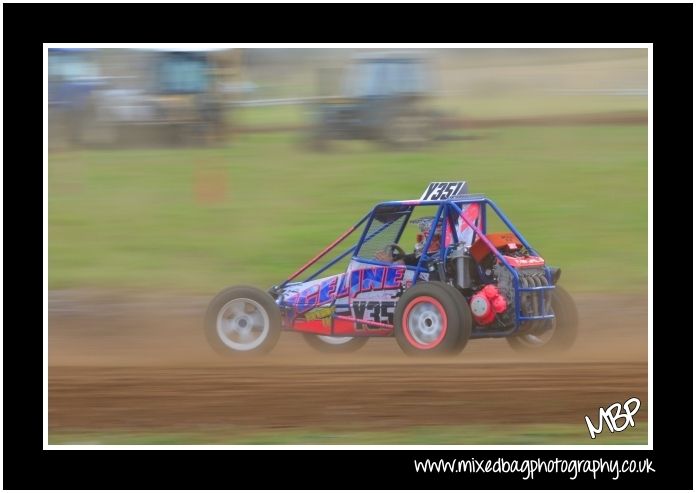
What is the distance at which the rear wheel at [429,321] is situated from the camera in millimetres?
9070

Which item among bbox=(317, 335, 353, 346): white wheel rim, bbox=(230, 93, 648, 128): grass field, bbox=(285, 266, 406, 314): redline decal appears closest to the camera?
bbox=(285, 266, 406, 314): redline decal

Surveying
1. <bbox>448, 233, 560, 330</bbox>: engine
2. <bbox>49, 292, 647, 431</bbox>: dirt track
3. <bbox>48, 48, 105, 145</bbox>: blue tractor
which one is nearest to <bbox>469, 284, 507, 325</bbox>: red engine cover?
<bbox>448, 233, 560, 330</bbox>: engine

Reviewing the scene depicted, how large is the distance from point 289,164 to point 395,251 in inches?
327

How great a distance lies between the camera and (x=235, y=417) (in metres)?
8.36

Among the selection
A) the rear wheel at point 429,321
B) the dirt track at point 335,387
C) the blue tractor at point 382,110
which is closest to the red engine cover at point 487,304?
the rear wheel at point 429,321

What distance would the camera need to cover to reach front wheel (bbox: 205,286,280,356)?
32.3 ft

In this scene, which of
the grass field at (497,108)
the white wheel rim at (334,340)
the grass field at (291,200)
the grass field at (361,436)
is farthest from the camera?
the grass field at (497,108)

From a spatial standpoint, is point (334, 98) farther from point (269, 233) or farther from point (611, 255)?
point (611, 255)

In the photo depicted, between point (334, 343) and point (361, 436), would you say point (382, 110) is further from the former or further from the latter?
point (361, 436)

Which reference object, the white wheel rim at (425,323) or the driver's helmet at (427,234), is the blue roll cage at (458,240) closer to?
the driver's helmet at (427,234)

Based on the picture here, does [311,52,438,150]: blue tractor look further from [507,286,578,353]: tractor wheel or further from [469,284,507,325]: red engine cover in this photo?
[469,284,507,325]: red engine cover

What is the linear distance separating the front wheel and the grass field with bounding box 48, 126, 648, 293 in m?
3.87

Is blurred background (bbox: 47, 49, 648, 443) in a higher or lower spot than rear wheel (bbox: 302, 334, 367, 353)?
higher

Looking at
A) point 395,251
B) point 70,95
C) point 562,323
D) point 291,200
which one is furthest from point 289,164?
point 562,323
